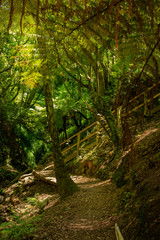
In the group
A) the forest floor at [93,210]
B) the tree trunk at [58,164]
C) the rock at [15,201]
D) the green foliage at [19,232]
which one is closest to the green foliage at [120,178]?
the forest floor at [93,210]

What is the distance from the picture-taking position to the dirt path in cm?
399

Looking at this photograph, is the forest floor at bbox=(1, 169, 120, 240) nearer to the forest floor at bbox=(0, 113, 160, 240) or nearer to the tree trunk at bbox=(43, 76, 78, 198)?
the forest floor at bbox=(0, 113, 160, 240)

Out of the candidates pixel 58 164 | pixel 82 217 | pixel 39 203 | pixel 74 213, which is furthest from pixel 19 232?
pixel 58 164

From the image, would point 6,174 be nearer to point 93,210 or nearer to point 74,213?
point 74,213

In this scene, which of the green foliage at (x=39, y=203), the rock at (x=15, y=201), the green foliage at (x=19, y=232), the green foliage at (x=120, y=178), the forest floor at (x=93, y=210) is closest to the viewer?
the forest floor at (x=93, y=210)

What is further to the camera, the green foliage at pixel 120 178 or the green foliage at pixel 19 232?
the green foliage at pixel 120 178

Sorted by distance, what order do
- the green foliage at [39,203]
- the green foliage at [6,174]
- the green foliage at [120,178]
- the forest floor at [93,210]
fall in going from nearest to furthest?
1. the forest floor at [93,210]
2. the green foliage at [120,178]
3. the green foliage at [39,203]
4. the green foliage at [6,174]

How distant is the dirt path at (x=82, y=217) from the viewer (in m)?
3.99

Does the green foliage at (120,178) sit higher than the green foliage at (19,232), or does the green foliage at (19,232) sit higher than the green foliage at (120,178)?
the green foliage at (120,178)

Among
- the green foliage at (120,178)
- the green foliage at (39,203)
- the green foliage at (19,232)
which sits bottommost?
the green foliage at (39,203)

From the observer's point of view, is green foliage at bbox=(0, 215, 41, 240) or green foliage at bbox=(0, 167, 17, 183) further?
green foliage at bbox=(0, 167, 17, 183)

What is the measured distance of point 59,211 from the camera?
569 cm

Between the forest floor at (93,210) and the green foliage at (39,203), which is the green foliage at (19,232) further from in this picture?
the green foliage at (39,203)

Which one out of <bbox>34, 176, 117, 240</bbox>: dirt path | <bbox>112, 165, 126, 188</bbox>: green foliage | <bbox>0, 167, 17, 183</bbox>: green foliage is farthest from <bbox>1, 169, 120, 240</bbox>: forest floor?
<bbox>0, 167, 17, 183</bbox>: green foliage
